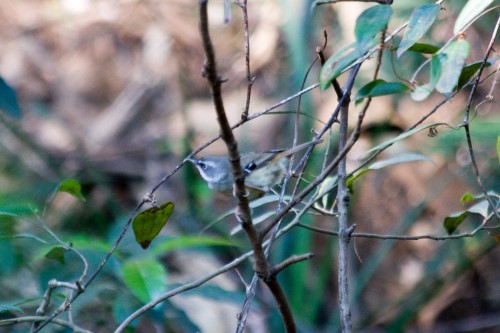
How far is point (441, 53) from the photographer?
753 mm

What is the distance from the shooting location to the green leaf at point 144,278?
1.14 metres

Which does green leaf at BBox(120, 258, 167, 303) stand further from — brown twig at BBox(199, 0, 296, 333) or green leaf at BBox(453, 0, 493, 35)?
green leaf at BBox(453, 0, 493, 35)

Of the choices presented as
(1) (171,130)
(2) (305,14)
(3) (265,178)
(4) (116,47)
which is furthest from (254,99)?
(3) (265,178)

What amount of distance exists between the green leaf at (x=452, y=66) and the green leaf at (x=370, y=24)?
86 millimetres

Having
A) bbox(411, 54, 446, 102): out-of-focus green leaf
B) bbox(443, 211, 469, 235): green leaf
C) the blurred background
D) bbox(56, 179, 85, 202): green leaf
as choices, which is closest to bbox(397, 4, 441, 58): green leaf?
bbox(411, 54, 446, 102): out-of-focus green leaf

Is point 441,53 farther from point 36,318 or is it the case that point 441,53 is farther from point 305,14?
point 305,14

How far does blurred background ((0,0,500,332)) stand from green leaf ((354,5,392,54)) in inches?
43.0

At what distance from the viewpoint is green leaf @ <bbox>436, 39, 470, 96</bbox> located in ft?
2.36

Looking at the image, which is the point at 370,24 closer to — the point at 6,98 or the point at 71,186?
the point at 71,186

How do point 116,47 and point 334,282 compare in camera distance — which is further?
point 116,47

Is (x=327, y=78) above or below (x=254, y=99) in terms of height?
below

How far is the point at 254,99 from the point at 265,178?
2.61m

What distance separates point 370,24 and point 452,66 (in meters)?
0.10

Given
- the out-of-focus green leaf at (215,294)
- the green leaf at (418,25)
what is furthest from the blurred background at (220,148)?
the green leaf at (418,25)
